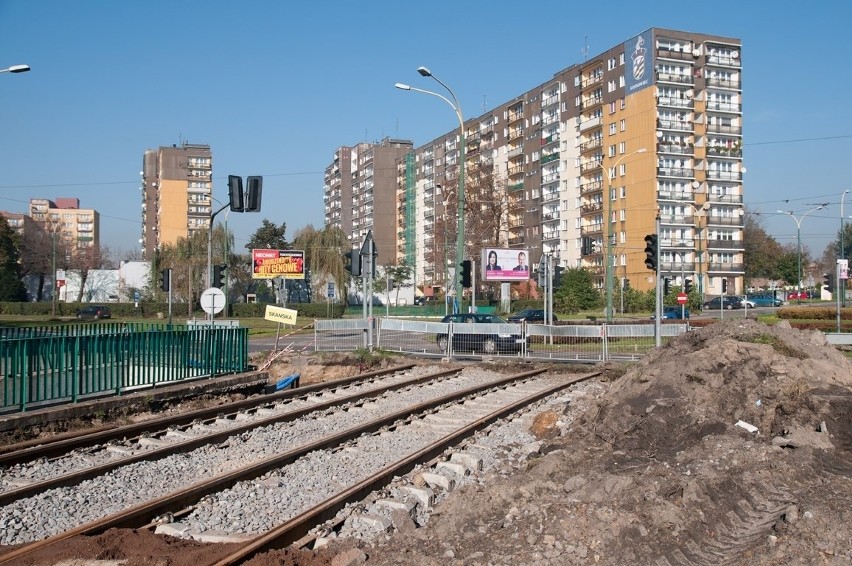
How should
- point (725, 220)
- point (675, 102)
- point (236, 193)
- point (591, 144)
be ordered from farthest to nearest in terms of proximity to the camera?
1. point (591, 144)
2. point (725, 220)
3. point (675, 102)
4. point (236, 193)

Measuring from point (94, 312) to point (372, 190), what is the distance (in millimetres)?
60798

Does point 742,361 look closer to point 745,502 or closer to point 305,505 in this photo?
point 745,502

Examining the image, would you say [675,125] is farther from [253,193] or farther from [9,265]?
[9,265]

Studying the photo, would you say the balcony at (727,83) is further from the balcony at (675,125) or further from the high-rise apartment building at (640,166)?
the balcony at (675,125)

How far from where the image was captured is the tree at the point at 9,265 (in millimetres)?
84062

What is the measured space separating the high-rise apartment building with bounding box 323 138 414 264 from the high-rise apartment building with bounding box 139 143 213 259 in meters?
24.5

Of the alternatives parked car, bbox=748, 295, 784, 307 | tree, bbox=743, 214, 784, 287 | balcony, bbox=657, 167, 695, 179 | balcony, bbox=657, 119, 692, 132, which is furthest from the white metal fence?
tree, bbox=743, 214, 784, 287

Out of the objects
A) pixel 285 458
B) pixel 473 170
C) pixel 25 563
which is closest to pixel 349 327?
pixel 285 458

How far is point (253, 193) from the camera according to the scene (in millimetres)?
21438

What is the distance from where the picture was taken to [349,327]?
2928 cm

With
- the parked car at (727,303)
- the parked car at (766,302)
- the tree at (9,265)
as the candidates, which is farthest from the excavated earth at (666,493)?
the tree at (9,265)

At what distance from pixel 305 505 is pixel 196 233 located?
75.8m

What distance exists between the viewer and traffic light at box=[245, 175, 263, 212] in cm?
2141

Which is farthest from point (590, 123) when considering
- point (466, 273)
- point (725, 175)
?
point (466, 273)
